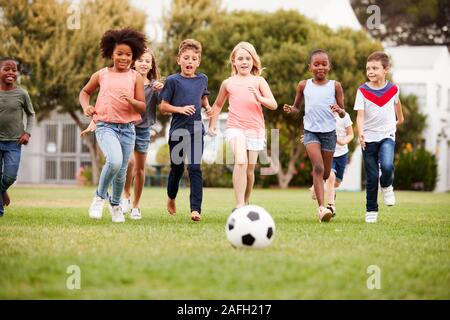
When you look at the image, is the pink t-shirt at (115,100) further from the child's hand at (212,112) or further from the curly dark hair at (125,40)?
the child's hand at (212,112)

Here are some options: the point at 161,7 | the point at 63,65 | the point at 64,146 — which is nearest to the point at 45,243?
the point at 63,65

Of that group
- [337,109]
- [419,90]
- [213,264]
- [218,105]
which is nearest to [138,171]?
[218,105]

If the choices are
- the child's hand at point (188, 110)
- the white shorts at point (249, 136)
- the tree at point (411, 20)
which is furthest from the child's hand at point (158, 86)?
the tree at point (411, 20)

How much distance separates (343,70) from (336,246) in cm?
2360

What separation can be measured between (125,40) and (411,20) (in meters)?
37.8

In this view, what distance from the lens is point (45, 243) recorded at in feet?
22.5

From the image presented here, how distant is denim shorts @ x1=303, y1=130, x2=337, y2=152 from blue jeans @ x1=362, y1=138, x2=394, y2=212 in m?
0.46

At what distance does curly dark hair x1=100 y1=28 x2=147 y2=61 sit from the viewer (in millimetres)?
9180

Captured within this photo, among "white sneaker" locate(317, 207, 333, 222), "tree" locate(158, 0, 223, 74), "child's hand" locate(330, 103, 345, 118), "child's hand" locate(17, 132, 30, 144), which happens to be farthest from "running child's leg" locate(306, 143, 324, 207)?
"tree" locate(158, 0, 223, 74)

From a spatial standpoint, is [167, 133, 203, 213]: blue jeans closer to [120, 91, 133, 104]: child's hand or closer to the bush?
[120, 91, 133, 104]: child's hand

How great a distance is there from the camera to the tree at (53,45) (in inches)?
1150

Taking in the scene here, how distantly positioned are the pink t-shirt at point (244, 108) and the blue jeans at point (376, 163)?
1377mm
